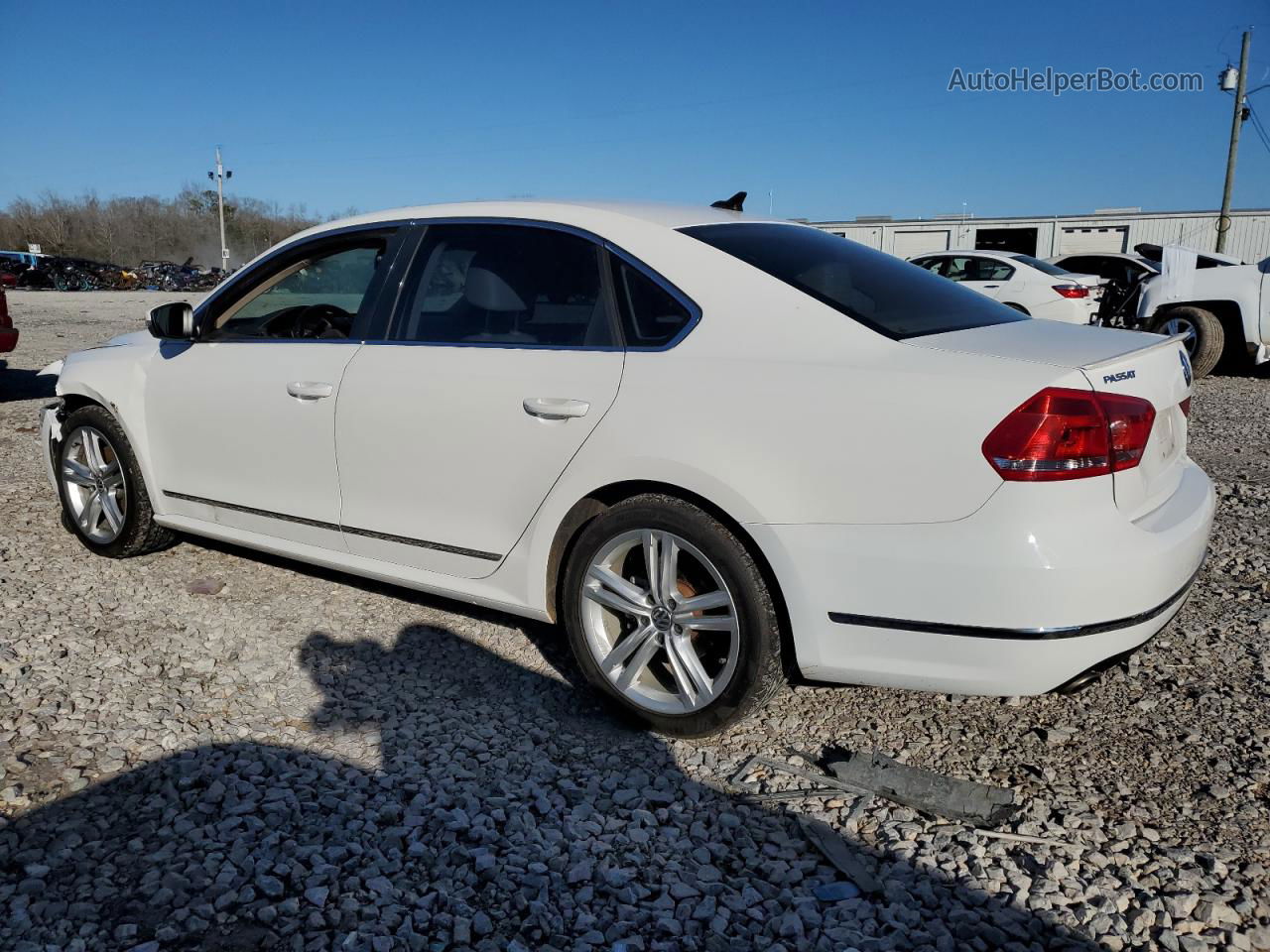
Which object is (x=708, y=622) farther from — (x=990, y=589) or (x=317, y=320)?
(x=317, y=320)

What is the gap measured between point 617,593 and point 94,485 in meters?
3.11

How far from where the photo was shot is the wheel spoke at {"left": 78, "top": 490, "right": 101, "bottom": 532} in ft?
15.6

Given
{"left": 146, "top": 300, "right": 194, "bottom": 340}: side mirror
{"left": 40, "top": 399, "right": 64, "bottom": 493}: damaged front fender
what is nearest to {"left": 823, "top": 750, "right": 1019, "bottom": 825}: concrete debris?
{"left": 146, "top": 300, "right": 194, "bottom": 340}: side mirror

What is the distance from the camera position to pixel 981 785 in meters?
2.79

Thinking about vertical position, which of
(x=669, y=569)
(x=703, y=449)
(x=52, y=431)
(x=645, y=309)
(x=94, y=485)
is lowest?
(x=94, y=485)

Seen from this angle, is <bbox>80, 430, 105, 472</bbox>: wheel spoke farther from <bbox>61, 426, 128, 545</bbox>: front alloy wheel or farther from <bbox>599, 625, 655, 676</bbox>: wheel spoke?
<bbox>599, 625, 655, 676</bbox>: wheel spoke

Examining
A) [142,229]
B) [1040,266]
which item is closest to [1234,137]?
[1040,266]

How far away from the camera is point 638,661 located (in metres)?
3.04

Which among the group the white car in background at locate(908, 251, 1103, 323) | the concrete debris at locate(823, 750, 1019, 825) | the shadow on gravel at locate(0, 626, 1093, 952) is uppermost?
the white car in background at locate(908, 251, 1103, 323)

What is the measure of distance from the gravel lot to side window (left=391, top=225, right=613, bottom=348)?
123 centimetres

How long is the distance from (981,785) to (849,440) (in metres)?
1.09

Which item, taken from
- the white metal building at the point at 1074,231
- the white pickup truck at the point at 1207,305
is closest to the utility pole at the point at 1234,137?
the white metal building at the point at 1074,231

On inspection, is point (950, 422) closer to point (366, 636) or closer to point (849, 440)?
point (849, 440)

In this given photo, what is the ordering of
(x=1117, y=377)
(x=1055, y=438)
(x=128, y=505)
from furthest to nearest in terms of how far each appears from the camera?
(x=128, y=505)
(x=1117, y=377)
(x=1055, y=438)
